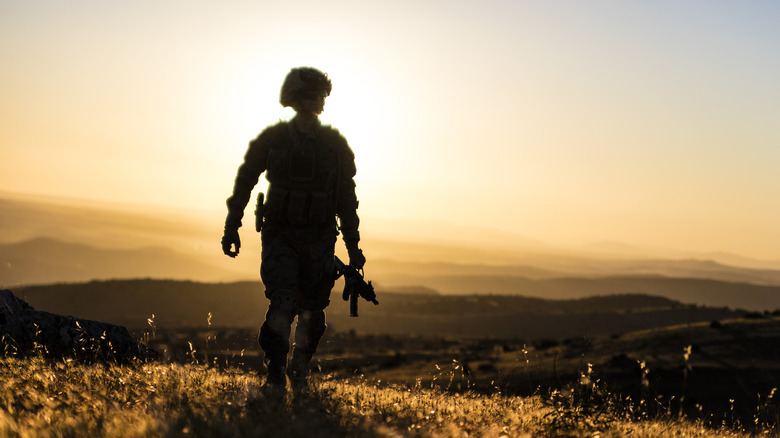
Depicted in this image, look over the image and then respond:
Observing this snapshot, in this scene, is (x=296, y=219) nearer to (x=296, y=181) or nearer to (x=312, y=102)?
A: (x=296, y=181)

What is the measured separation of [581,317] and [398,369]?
28.6 metres

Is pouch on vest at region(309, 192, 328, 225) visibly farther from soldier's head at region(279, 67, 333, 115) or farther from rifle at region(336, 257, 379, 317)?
soldier's head at region(279, 67, 333, 115)

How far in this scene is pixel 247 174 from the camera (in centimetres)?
661

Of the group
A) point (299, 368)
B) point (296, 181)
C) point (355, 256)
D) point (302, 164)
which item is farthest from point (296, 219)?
point (299, 368)

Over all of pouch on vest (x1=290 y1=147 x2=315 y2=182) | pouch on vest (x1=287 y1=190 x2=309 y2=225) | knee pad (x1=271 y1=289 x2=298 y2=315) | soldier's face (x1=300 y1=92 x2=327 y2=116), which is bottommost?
knee pad (x1=271 y1=289 x2=298 y2=315)

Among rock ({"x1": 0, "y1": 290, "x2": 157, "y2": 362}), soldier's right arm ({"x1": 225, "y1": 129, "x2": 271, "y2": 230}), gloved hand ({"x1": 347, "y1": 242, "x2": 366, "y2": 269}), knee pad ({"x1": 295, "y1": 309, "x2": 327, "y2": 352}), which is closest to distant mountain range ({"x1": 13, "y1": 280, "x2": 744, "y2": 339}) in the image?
rock ({"x1": 0, "y1": 290, "x2": 157, "y2": 362})

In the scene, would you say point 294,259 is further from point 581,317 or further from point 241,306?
point 241,306

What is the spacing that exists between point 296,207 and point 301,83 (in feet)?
3.92

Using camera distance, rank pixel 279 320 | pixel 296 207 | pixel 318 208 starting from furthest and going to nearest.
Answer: pixel 318 208 → pixel 296 207 → pixel 279 320

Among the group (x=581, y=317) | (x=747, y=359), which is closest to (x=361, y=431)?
(x=747, y=359)

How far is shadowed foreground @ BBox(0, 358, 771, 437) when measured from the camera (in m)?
3.84

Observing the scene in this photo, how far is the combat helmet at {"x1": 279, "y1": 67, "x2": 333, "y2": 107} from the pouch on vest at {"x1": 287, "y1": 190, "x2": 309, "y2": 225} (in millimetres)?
939

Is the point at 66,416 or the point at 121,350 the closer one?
the point at 66,416

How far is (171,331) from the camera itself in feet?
111
